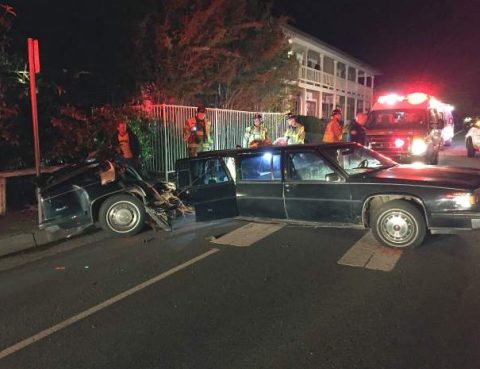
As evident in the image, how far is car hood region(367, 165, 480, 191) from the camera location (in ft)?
21.2

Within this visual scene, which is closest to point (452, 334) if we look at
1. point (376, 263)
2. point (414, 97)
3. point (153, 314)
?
point (376, 263)

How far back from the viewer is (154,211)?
7879 millimetres

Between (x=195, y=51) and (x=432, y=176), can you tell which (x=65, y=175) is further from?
(x=195, y=51)

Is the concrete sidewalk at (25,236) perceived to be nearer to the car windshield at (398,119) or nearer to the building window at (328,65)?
the car windshield at (398,119)

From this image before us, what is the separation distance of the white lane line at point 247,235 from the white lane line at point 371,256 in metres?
1.39

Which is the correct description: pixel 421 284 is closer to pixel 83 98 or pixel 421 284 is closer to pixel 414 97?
pixel 83 98

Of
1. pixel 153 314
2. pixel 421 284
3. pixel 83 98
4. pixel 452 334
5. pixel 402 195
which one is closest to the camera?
pixel 452 334

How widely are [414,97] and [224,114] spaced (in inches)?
229

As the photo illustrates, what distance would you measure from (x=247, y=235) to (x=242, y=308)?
300cm

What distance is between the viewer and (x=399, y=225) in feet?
21.8

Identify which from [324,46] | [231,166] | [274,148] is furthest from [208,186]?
[324,46]

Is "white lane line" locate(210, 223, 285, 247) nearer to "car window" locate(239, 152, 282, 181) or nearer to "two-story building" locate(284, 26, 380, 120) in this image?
"car window" locate(239, 152, 282, 181)

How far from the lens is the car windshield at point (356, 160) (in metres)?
7.24

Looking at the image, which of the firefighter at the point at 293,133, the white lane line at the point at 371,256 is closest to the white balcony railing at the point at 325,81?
the firefighter at the point at 293,133
